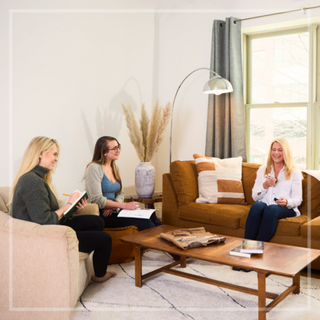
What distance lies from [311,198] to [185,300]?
1552 millimetres

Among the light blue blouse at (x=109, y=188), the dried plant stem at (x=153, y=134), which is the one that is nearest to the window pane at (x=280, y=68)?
the dried plant stem at (x=153, y=134)

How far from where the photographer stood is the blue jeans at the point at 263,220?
107 inches

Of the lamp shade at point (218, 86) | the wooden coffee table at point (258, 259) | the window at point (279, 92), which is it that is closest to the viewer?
the wooden coffee table at point (258, 259)

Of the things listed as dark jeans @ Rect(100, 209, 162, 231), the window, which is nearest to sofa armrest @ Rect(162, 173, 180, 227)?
dark jeans @ Rect(100, 209, 162, 231)

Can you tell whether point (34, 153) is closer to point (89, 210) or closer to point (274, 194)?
point (89, 210)

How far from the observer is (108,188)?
3.07 meters

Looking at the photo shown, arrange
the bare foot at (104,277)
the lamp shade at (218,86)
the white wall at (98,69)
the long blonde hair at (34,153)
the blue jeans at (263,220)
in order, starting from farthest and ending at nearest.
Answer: the lamp shade at (218,86), the white wall at (98,69), the blue jeans at (263,220), the bare foot at (104,277), the long blonde hair at (34,153)

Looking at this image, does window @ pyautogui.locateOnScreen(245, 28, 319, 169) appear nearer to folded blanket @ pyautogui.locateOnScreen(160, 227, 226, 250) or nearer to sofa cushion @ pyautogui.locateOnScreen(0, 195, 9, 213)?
folded blanket @ pyautogui.locateOnScreen(160, 227, 226, 250)

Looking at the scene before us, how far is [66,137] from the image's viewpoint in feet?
11.3

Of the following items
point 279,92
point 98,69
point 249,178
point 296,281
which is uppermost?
point 98,69

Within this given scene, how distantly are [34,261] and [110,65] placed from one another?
8.64 feet

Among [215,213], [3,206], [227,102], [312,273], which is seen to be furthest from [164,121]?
[312,273]

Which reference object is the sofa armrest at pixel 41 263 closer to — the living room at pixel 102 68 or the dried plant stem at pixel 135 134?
the living room at pixel 102 68

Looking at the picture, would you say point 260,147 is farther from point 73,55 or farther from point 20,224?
point 20,224
